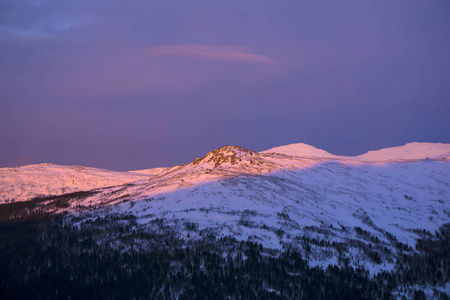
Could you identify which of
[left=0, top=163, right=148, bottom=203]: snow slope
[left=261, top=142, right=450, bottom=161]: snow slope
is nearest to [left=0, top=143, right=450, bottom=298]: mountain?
[left=0, top=163, right=148, bottom=203]: snow slope

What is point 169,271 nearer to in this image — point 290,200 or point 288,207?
point 288,207

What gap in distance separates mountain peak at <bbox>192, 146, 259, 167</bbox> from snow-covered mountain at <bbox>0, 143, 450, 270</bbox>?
188 mm

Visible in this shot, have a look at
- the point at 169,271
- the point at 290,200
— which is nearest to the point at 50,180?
the point at 290,200

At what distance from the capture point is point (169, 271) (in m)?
36.7

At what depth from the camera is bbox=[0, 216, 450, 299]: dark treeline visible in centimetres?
3378

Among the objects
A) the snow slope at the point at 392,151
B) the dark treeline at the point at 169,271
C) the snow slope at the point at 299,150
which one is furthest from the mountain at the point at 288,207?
the snow slope at the point at 299,150

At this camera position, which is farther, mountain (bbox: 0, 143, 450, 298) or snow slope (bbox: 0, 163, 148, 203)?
snow slope (bbox: 0, 163, 148, 203)

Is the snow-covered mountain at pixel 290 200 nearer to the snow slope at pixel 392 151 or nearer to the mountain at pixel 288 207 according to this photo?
the mountain at pixel 288 207

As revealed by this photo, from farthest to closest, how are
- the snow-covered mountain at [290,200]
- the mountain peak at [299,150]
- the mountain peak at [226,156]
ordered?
the mountain peak at [299,150]
the mountain peak at [226,156]
the snow-covered mountain at [290,200]

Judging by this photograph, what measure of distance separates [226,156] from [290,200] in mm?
23440

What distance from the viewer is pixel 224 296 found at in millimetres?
33656

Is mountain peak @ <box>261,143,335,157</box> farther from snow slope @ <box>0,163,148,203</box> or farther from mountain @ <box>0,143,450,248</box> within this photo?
snow slope @ <box>0,163,148,203</box>

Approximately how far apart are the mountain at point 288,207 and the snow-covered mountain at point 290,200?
0.47 ft

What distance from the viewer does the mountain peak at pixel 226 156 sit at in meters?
78.2
